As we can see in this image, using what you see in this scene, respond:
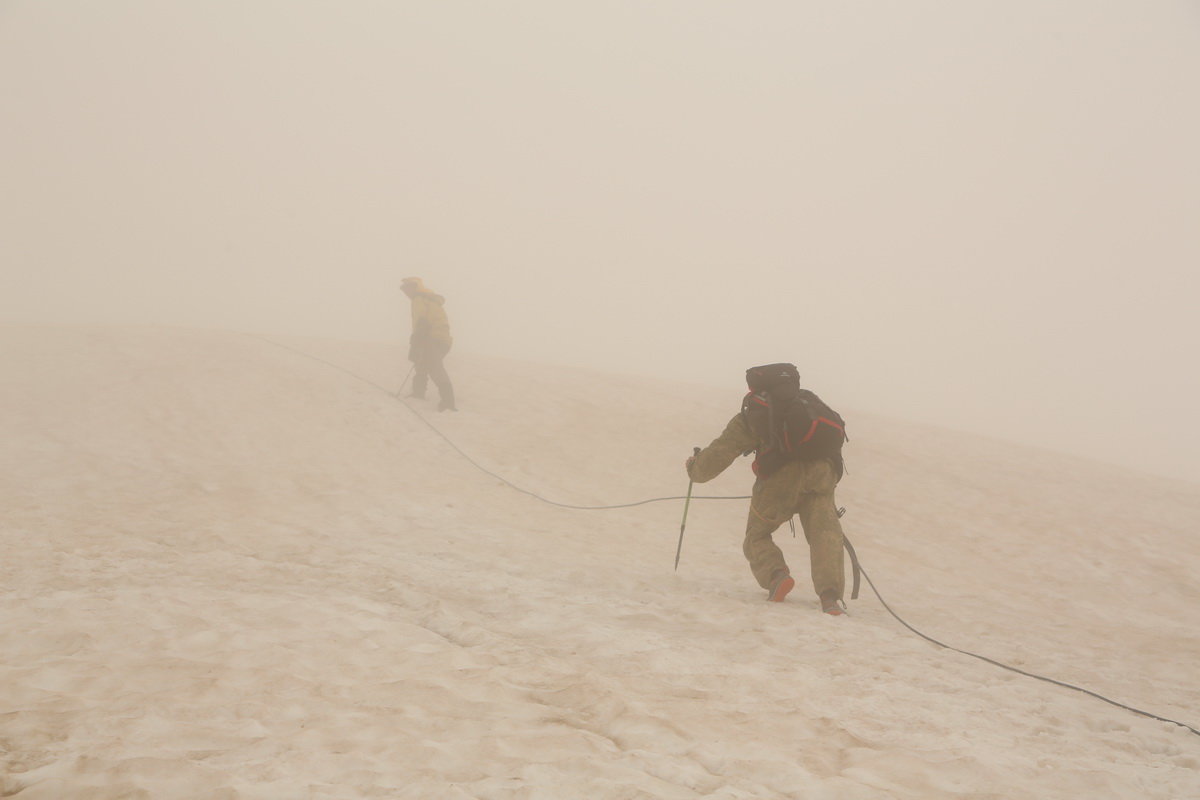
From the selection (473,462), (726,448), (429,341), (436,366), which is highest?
(429,341)

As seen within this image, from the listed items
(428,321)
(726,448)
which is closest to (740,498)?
(726,448)

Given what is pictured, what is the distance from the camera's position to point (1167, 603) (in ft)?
27.5

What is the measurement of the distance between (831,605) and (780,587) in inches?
17.1

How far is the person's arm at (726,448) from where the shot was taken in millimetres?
6426

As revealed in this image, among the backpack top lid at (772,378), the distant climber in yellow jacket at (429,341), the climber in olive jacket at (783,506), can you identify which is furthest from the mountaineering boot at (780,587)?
the distant climber in yellow jacket at (429,341)

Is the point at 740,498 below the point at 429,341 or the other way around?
below

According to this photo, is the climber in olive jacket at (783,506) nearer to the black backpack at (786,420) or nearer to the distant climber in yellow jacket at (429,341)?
the black backpack at (786,420)

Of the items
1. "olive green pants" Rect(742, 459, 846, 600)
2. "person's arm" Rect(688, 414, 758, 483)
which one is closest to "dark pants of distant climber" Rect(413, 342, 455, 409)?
"person's arm" Rect(688, 414, 758, 483)

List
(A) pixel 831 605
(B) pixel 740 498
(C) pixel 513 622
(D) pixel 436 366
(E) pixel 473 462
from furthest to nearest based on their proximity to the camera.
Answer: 1. (D) pixel 436 366
2. (E) pixel 473 462
3. (B) pixel 740 498
4. (A) pixel 831 605
5. (C) pixel 513 622

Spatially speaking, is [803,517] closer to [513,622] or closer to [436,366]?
[513,622]

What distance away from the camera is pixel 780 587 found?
6246 millimetres

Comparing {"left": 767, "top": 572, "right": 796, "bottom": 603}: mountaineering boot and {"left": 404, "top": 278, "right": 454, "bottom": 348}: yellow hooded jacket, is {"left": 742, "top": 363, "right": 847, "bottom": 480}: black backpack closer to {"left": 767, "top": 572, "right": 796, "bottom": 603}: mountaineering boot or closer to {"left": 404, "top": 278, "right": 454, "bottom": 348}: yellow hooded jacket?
{"left": 767, "top": 572, "right": 796, "bottom": 603}: mountaineering boot

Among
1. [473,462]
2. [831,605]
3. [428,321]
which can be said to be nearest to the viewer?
[831,605]

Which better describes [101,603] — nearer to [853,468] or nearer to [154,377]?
[154,377]
